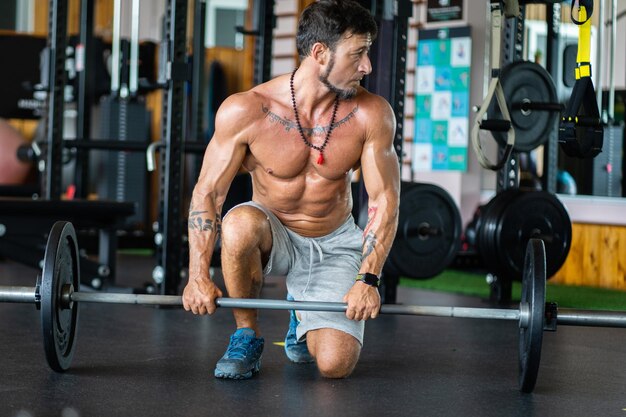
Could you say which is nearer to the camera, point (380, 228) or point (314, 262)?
point (380, 228)

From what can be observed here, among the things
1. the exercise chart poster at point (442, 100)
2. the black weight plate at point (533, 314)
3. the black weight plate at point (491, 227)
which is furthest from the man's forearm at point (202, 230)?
the exercise chart poster at point (442, 100)

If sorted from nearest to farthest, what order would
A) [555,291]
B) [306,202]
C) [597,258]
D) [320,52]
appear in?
[320,52], [306,202], [555,291], [597,258]

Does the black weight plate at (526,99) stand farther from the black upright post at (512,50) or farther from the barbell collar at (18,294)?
the barbell collar at (18,294)

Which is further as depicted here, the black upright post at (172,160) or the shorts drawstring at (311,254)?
the black upright post at (172,160)

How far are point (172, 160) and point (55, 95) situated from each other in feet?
2.98

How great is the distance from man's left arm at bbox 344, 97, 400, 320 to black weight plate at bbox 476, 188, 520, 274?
2.00 meters

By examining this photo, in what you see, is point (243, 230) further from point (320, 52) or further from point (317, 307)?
point (320, 52)

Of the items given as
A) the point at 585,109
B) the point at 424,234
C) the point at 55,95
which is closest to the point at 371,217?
the point at 585,109

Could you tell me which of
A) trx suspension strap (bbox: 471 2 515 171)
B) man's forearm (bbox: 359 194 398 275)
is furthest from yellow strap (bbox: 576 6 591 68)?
man's forearm (bbox: 359 194 398 275)

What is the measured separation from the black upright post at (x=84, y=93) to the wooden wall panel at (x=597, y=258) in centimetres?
305

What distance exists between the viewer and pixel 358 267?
299cm

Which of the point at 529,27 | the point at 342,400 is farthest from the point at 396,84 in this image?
the point at 529,27

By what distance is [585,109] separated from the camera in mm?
3057

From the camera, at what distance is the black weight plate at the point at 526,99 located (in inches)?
172
